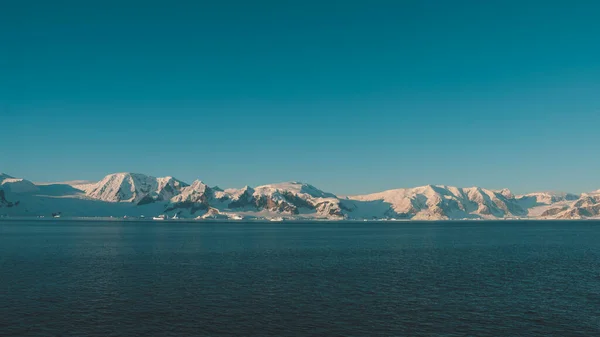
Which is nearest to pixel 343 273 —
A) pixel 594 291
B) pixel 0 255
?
pixel 594 291

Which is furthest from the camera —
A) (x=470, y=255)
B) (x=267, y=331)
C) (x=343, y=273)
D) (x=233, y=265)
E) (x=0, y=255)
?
(x=470, y=255)

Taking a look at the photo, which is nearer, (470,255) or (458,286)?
(458,286)

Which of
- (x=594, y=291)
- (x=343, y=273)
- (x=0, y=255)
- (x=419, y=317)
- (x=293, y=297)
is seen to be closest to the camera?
(x=419, y=317)

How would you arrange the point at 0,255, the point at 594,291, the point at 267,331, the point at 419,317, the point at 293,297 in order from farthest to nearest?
the point at 0,255
the point at 594,291
the point at 293,297
the point at 419,317
the point at 267,331

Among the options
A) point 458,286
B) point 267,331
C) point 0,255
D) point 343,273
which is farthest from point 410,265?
point 0,255

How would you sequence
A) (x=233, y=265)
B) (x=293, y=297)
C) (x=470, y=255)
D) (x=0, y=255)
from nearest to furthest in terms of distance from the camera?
(x=293, y=297), (x=233, y=265), (x=0, y=255), (x=470, y=255)

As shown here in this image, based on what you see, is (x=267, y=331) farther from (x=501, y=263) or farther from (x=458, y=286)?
(x=501, y=263)

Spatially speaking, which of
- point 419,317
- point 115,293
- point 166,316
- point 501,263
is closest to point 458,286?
point 419,317

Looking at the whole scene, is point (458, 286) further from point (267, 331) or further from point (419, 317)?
point (267, 331)

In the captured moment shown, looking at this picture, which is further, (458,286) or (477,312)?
(458,286)
